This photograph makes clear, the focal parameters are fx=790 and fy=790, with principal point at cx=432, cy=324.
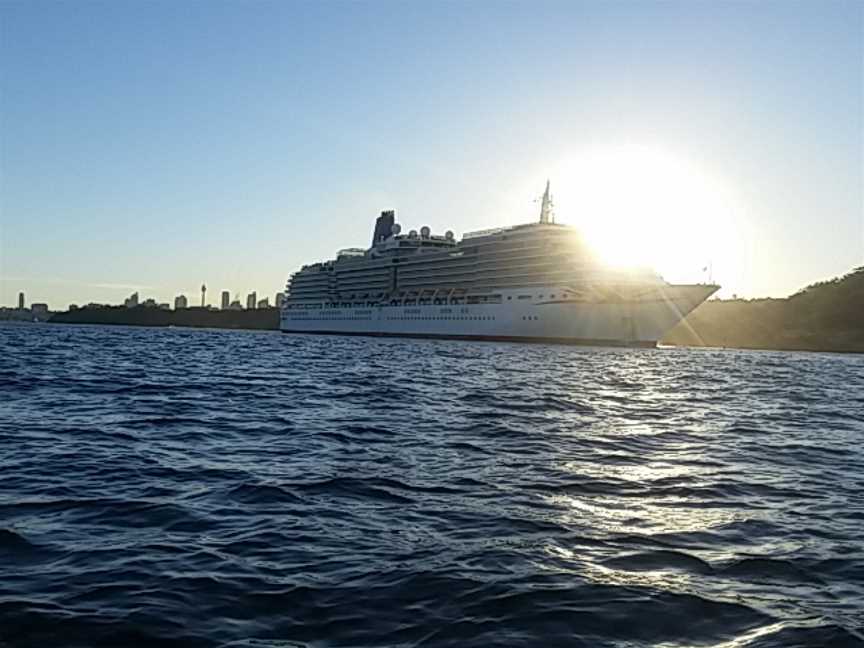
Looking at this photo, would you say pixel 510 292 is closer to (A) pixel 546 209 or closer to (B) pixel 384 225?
(A) pixel 546 209

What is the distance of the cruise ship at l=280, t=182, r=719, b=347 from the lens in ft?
232

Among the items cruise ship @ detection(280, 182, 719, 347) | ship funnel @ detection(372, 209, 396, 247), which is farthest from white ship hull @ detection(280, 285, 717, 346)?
ship funnel @ detection(372, 209, 396, 247)

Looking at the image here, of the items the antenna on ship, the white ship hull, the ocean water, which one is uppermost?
the antenna on ship

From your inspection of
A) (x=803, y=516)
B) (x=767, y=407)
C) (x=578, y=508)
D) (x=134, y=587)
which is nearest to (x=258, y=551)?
(x=134, y=587)

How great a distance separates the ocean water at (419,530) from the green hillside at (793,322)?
10027 cm

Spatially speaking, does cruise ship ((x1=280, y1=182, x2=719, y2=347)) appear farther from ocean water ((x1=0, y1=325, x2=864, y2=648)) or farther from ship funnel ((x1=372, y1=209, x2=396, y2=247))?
ocean water ((x1=0, y1=325, x2=864, y2=648))

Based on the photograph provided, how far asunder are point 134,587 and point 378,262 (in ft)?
304

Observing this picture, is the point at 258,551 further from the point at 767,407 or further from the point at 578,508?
A: the point at 767,407

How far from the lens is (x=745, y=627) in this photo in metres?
4.85

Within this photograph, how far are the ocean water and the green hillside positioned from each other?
100271 millimetres

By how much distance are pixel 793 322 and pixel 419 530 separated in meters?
124

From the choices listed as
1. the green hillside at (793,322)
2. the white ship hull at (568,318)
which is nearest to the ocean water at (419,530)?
the white ship hull at (568,318)

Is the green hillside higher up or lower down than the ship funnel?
lower down

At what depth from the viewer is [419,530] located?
6934mm
